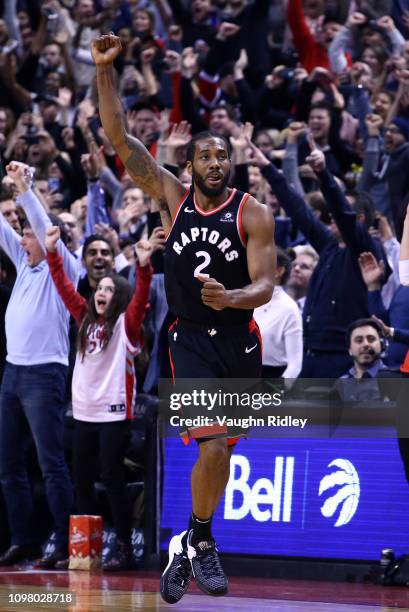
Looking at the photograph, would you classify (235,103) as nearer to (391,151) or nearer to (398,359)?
(391,151)

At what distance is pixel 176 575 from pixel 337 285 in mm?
3524

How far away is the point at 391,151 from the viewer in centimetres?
1070

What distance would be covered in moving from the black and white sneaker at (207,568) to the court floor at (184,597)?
31 centimetres

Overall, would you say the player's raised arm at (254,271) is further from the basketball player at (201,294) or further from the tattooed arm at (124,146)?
the tattooed arm at (124,146)

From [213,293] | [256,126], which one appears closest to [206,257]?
[213,293]

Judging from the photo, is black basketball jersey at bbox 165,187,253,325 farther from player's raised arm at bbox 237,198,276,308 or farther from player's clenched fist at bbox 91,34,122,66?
player's clenched fist at bbox 91,34,122,66

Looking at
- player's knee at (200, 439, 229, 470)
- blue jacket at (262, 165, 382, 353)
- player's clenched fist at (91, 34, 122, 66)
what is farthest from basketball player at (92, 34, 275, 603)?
blue jacket at (262, 165, 382, 353)

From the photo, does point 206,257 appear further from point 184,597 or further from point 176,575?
point 184,597

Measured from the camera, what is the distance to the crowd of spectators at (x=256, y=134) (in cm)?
917

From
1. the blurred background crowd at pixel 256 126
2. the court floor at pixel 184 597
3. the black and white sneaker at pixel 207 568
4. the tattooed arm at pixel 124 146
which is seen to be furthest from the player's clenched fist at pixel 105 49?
the court floor at pixel 184 597

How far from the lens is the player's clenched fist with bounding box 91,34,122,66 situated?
22.5 ft

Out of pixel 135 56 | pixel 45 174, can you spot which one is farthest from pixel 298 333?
pixel 135 56

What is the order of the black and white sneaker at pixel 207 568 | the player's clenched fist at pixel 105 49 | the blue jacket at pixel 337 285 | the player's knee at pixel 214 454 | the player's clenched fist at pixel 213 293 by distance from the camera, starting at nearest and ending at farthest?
the player's clenched fist at pixel 213 293
the black and white sneaker at pixel 207 568
the player's knee at pixel 214 454
the player's clenched fist at pixel 105 49
the blue jacket at pixel 337 285

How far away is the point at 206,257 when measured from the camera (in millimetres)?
6430
